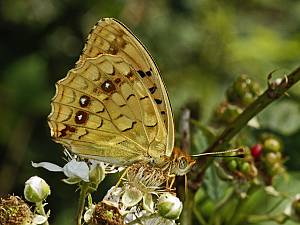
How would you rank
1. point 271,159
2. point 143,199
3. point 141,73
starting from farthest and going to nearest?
→ point 271,159, point 141,73, point 143,199

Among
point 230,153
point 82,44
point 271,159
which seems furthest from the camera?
point 82,44

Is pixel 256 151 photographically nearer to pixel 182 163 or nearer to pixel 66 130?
pixel 182 163

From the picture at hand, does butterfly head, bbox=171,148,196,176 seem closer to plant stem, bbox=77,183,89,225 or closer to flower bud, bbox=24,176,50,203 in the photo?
plant stem, bbox=77,183,89,225

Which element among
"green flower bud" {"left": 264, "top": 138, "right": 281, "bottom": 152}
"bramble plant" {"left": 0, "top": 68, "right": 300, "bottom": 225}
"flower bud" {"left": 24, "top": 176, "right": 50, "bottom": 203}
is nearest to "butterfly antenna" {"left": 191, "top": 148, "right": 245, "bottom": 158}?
"bramble plant" {"left": 0, "top": 68, "right": 300, "bottom": 225}

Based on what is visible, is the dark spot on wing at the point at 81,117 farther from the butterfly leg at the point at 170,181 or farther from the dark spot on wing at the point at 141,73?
the butterfly leg at the point at 170,181

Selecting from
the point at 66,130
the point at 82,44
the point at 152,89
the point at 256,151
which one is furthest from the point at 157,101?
the point at 82,44

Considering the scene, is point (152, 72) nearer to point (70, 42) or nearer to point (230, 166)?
point (230, 166)
